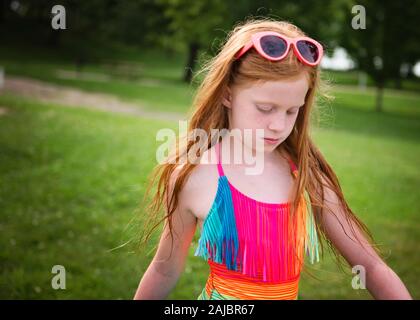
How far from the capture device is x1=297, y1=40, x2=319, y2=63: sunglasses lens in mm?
1708

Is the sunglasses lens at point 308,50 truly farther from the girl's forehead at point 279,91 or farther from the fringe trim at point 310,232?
the fringe trim at point 310,232

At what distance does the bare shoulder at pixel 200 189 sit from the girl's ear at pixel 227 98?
0.76ft

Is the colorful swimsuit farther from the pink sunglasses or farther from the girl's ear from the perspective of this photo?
the pink sunglasses

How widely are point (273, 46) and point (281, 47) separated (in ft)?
0.09

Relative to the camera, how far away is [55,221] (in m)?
5.39

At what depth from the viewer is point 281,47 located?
1669 mm

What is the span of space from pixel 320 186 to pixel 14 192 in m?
5.15

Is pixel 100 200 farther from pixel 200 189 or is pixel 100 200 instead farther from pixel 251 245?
pixel 251 245

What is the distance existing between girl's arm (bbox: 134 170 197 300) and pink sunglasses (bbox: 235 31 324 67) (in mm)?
578

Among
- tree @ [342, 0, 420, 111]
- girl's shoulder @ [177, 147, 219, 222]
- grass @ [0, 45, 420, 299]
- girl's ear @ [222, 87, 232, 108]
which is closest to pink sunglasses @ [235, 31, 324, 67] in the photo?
girl's ear @ [222, 87, 232, 108]

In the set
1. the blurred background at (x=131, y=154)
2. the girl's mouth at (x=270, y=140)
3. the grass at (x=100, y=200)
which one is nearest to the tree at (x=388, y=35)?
the blurred background at (x=131, y=154)

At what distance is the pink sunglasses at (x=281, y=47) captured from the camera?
1.66 metres

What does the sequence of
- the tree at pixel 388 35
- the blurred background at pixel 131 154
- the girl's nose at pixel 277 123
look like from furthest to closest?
the tree at pixel 388 35 → the blurred background at pixel 131 154 → the girl's nose at pixel 277 123

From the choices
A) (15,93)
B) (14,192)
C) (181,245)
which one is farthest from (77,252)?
(15,93)
